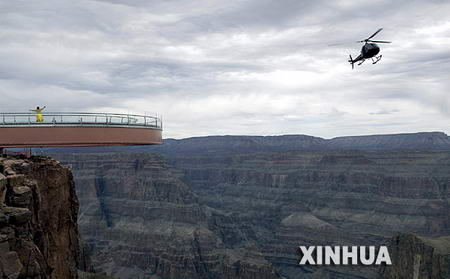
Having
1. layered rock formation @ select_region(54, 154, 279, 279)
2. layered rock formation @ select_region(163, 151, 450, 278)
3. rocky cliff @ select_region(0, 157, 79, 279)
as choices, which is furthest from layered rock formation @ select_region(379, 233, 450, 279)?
rocky cliff @ select_region(0, 157, 79, 279)

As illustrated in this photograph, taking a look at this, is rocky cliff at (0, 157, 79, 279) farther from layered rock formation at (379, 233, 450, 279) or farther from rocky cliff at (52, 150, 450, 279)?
rocky cliff at (52, 150, 450, 279)

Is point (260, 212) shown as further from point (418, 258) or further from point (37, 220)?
point (37, 220)

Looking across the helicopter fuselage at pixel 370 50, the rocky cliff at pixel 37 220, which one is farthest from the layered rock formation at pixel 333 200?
the rocky cliff at pixel 37 220

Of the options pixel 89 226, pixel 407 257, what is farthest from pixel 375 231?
pixel 89 226

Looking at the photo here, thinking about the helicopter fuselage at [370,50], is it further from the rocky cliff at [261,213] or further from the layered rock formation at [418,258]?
the rocky cliff at [261,213]

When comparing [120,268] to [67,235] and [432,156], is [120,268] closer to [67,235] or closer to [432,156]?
[67,235]

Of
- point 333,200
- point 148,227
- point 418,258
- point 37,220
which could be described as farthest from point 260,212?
point 37,220
